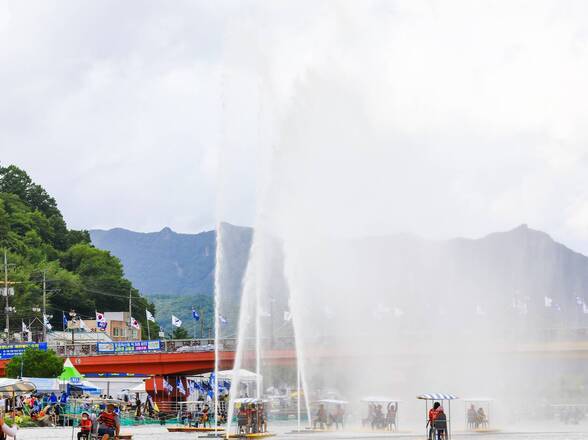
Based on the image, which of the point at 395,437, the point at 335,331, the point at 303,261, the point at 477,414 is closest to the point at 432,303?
the point at 335,331

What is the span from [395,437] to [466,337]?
37.3m

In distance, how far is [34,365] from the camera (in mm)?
107125

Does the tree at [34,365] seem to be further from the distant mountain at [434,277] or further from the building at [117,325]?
the building at [117,325]

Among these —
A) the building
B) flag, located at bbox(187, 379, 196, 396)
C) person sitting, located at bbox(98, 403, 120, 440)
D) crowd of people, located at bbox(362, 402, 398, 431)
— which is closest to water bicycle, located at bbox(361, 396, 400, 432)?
crowd of people, located at bbox(362, 402, 398, 431)

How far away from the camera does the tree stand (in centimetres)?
10700

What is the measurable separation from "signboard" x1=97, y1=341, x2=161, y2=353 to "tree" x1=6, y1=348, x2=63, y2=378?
9625 mm

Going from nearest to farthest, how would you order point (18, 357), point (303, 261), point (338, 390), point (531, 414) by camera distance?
point (303, 261), point (531, 414), point (338, 390), point (18, 357)

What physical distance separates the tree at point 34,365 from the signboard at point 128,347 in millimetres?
9625

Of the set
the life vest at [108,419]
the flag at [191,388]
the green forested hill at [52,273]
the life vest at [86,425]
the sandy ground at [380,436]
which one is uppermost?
the green forested hill at [52,273]

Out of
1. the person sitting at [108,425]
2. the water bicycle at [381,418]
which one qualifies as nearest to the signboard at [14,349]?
the water bicycle at [381,418]

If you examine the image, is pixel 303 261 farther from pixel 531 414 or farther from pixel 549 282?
pixel 549 282

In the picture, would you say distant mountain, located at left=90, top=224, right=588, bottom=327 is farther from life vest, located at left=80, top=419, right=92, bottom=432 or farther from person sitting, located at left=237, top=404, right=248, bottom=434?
life vest, located at left=80, top=419, right=92, bottom=432

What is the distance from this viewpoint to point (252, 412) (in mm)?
57719

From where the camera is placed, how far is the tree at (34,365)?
351ft
